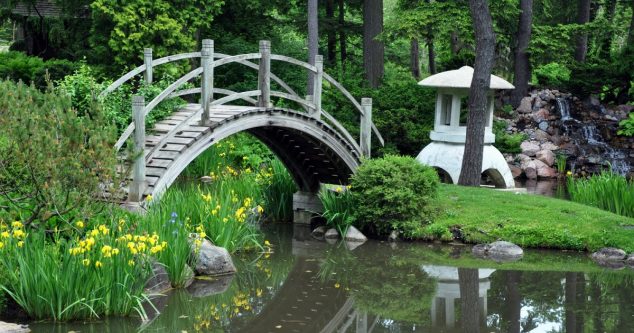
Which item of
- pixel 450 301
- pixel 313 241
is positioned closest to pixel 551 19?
pixel 313 241

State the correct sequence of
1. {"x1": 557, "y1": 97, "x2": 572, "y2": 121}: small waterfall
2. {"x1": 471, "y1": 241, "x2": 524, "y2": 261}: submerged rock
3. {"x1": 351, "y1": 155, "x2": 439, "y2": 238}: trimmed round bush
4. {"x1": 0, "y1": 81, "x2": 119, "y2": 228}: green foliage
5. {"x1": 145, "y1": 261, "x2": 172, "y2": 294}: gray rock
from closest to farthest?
{"x1": 0, "y1": 81, "x2": 119, "y2": 228}: green foliage < {"x1": 145, "y1": 261, "x2": 172, "y2": 294}: gray rock < {"x1": 471, "y1": 241, "x2": 524, "y2": 261}: submerged rock < {"x1": 351, "y1": 155, "x2": 439, "y2": 238}: trimmed round bush < {"x1": 557, "y1": 97, "x2": 572, "y2": 121}: small waterfall

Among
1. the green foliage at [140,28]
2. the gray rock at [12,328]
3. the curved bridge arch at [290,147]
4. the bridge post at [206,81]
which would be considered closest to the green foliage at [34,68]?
the green foliage at [140,28]

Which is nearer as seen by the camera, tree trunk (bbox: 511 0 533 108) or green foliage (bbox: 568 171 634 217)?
green foliage (bbox: 568 171 634 217)

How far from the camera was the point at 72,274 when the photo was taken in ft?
31.2

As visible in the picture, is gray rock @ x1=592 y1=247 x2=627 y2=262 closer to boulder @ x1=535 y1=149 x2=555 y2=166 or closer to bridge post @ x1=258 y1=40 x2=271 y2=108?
bridge post @ x1=258 y1=40 x2=271 y2=108

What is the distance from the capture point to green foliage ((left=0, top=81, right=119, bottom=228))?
977 cm

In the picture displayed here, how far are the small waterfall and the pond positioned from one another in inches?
445

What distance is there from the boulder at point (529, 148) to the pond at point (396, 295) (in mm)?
9939

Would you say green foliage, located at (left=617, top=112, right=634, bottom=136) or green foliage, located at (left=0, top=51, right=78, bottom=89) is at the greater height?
green foliage, located at (left=0, top=51, right=78, bottom=89)

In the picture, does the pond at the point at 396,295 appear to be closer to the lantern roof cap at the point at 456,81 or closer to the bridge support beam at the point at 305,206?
the bridge support beam at the point at 305,206

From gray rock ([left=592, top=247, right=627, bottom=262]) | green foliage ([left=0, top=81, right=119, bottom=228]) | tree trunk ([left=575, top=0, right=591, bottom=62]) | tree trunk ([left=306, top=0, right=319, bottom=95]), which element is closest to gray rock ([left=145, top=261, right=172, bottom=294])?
green foliage ([left=0, top=81, right=119, bottom=228])

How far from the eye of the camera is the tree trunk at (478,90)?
676 inches

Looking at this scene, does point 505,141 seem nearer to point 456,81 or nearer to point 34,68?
point 456,81

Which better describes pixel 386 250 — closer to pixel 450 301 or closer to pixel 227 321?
pixel 450 301
